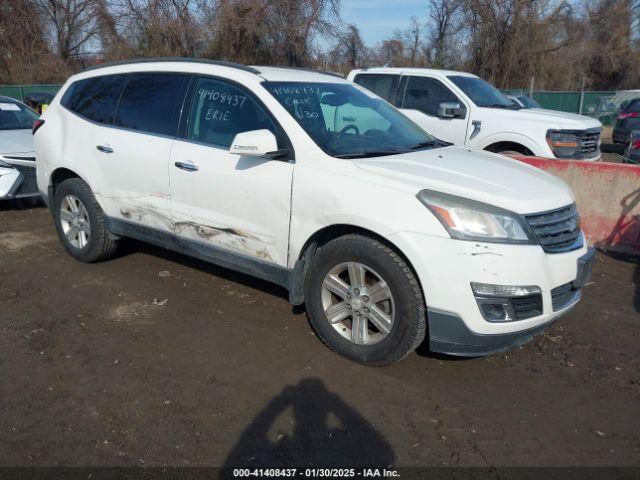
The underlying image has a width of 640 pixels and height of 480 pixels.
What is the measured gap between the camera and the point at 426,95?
28.6 feet

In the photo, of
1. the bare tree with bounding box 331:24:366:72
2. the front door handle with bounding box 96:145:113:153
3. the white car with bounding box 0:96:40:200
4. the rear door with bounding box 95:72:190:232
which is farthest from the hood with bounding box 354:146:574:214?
the bare tree with bounding box 331:24:366:72

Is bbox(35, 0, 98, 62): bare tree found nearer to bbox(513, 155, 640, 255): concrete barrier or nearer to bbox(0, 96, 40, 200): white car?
bbox(0, 96, 40, 200): white car

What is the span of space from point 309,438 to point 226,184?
192 centimetres

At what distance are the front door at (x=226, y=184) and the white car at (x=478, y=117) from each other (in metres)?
4.49

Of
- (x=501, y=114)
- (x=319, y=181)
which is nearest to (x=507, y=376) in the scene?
(x=319, y=181)

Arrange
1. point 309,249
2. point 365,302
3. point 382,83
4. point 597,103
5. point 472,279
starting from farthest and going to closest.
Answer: point 597,103
point 382,83
point 309,249
point 365,302
point 472,279

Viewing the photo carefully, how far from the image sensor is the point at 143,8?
86.4 feet

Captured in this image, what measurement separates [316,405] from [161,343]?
1.33 meters

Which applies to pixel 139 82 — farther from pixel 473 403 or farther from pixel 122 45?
pixel 122 45

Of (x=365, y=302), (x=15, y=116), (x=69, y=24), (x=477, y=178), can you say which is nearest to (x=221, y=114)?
(x=365, y=302)

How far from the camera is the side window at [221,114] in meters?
4.10

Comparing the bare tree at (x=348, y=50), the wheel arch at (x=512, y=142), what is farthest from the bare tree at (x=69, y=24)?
the wheel arch at (x=512, y=142)

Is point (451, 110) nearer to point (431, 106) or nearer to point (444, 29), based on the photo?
point (431, 106)

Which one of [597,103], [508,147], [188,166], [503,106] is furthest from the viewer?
[597,103]
